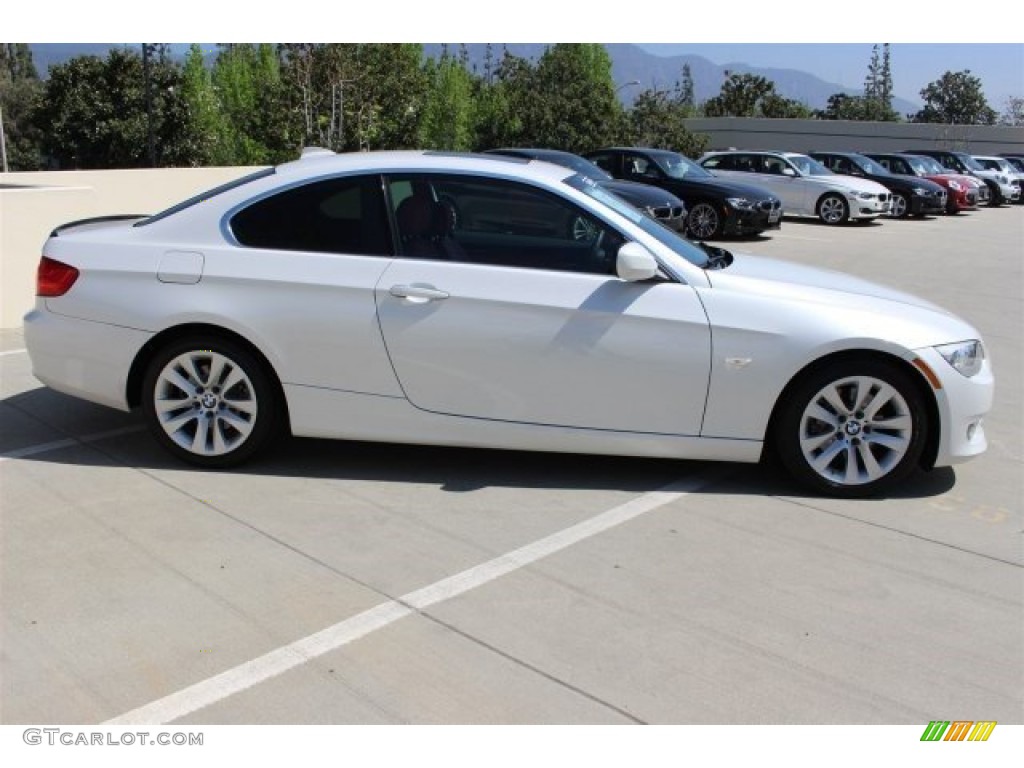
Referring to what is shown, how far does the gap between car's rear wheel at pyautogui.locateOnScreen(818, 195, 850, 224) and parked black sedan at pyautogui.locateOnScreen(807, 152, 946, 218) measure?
2578mm

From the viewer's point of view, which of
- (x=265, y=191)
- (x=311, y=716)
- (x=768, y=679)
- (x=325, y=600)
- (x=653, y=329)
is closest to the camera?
(x=311, y=716)

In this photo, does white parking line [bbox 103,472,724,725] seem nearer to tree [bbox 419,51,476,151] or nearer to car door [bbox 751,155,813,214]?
car door [bbox 751,155,813,214]

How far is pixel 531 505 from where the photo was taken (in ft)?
15.7

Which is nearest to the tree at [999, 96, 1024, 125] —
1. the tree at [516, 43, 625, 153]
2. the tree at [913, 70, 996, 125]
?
the tree at [913, 70, 996, 125]

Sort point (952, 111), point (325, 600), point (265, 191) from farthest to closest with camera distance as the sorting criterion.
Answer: point (952, 111) → point (265, 191) → point (325, 600)

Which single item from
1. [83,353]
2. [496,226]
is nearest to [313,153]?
[496,226]

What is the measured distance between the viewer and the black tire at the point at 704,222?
17031 millimetres

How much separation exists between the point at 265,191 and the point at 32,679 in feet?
8.90

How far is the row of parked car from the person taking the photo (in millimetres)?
16281

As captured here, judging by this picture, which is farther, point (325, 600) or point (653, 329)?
point (653, 329)

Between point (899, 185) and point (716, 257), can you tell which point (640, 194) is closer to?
point (716, 257)

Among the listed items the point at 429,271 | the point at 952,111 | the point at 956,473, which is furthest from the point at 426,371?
the point at 952,111

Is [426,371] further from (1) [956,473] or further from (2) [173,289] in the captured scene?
(1) [956,473]

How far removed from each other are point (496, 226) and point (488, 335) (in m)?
0.60
